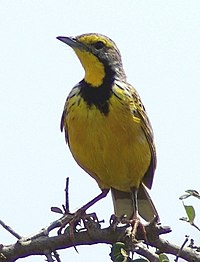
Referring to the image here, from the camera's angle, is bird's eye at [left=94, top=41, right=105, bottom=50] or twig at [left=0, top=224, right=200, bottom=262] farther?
bird's eye at [left=94, top=41, right=105, bottom=50]

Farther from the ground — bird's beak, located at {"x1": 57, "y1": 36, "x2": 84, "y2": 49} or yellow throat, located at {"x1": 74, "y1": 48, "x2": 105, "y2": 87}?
bird's beak, located at {"x1": 57, "y1": 36, "x2": 84, "y2": 49}

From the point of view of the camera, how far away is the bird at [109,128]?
19.1 feet

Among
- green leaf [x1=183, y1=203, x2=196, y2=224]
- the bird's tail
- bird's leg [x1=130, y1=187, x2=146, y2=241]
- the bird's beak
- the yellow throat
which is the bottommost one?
the bird's tail

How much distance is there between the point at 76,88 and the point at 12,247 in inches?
88.6

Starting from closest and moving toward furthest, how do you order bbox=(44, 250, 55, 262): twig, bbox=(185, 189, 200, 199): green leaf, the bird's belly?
1. bbox=(44, 250, 55, 262): twig
2. bbox=(185, 189, 200, 199): green leaf
3. the bird's belly

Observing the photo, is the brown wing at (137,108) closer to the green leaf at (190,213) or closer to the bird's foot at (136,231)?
the bird's foot at (136,231)

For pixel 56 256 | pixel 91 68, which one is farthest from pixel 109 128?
pixel 56 256

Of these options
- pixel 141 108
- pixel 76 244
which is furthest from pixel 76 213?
pixel 141 108

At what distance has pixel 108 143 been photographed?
19.0 feet

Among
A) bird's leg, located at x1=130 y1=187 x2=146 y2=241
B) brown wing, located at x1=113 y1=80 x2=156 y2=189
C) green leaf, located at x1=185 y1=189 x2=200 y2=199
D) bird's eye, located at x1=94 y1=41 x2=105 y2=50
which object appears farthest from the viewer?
bird's eye, located at x1=94 y1=41 x2=105 y2=50

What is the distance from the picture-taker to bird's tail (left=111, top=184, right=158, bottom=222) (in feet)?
21.7

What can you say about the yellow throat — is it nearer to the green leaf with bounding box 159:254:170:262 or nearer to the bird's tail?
the bird's tail

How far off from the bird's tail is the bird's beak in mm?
1300

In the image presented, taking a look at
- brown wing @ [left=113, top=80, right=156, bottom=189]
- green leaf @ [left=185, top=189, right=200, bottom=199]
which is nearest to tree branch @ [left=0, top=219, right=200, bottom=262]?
green leaf @ [left=185, top=189, right=200, bottom=199]
